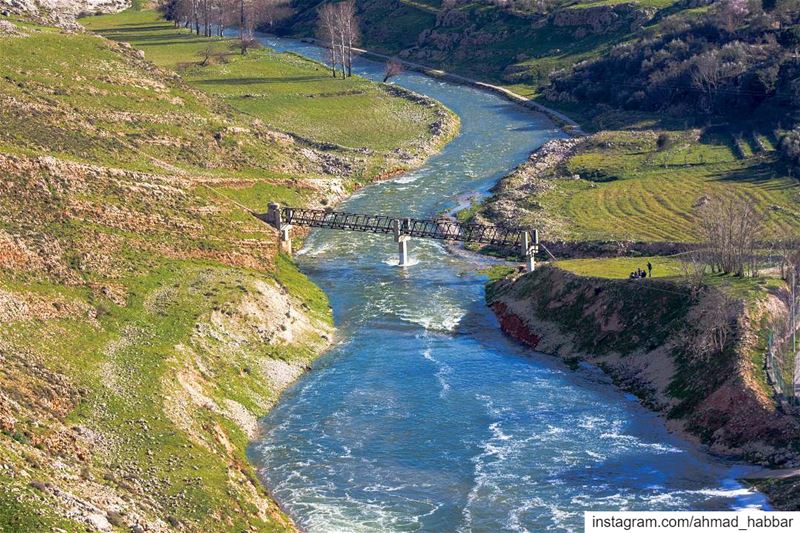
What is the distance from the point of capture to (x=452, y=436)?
75438 mm

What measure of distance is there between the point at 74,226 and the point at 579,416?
42.0 m

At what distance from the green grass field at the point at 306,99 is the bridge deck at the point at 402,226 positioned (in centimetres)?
3408

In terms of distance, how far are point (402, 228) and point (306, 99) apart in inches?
2491

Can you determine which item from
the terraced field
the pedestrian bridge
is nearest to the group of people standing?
the pedestrian bridge

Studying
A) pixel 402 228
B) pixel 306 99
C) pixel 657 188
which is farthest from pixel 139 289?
pixel 306 99

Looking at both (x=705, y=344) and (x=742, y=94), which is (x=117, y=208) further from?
(x=742, y=94)

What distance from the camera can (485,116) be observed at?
176625 millimetres

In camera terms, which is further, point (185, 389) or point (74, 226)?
point (74, 226)

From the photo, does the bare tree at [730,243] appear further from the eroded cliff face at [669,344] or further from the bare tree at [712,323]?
the bare tree at [712,323]

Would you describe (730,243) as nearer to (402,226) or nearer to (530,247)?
(530,247)

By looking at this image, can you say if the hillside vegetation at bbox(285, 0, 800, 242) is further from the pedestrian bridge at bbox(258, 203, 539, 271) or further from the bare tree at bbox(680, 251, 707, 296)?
the bare tree at bbox(680, 251, 707, 296)

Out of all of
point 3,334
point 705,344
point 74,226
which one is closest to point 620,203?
point 705,344

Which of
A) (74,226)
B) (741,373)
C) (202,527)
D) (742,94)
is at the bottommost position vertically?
(202,527)

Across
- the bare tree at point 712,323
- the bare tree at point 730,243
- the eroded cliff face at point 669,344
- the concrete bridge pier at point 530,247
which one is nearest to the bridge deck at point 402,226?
the concrete bridge pier at point 530,247
